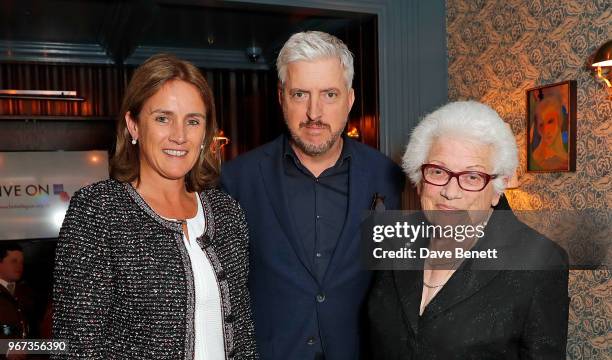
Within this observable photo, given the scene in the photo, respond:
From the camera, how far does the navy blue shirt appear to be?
2.10 metres

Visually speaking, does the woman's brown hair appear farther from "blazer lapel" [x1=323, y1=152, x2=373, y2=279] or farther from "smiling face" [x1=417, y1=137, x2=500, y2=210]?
"smiling face" [x1=417, y1=137, x2=500, y2=210]

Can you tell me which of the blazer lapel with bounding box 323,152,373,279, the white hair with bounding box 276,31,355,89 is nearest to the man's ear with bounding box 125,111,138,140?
the white hair with bounding box 276,31,355,89

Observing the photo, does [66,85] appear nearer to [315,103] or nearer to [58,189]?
[58,189]

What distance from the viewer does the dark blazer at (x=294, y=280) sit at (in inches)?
80.0

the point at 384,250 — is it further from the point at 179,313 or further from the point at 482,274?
the point at 179,313

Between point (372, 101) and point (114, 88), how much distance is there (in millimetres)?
4169

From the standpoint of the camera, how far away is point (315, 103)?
209 cm

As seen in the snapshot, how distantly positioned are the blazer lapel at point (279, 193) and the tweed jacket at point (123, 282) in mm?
423

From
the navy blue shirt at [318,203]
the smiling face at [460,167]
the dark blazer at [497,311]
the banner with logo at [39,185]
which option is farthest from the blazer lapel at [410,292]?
the banner with logo at [39,185]

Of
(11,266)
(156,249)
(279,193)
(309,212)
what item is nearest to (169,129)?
(156,249)

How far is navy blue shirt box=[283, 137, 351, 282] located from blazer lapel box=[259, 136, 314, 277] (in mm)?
29

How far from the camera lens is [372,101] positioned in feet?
15.6

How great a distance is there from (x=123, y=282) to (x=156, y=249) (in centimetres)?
13

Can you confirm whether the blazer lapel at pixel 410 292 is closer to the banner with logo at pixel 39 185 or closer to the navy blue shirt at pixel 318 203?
the navy blue shirt at pixel 318 203
